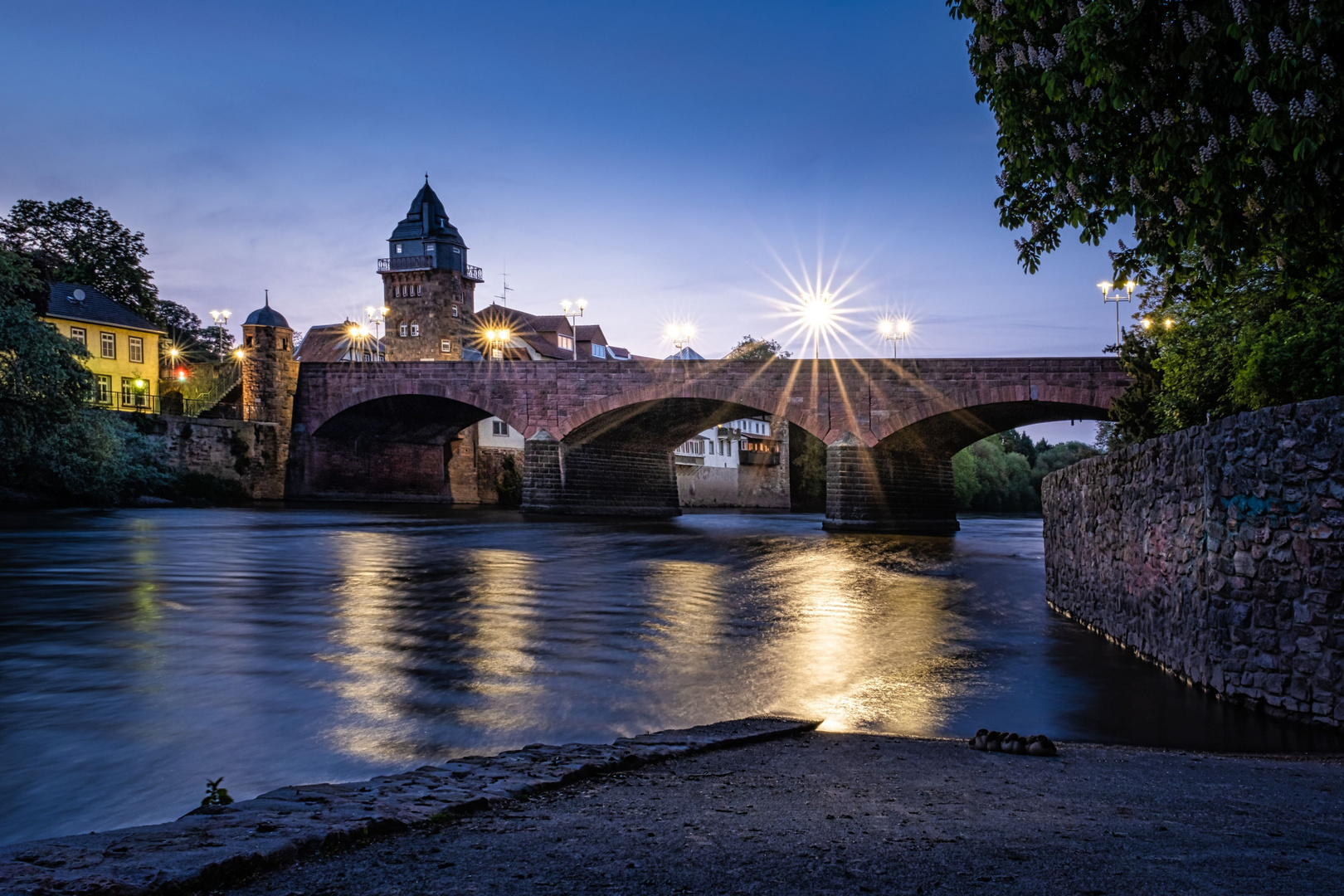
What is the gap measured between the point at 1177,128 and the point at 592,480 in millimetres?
42949

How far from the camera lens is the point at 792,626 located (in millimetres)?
14164

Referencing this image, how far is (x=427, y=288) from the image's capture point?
77.9m

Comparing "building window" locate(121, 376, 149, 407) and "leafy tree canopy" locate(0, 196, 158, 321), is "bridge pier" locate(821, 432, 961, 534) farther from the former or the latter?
"leafy tree canopy" locate(0, 196, 158, 321)

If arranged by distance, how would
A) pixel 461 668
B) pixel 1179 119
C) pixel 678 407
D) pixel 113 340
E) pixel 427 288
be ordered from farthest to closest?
pixel 427 288 < pixel 113 340 < pixel 678 407 < pixel 461 668 < pixel 1179 119

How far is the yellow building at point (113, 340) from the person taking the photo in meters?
51.2

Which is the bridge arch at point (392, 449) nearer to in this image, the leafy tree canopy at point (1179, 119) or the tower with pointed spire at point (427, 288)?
the tower with pointed spire at point (427, 288)

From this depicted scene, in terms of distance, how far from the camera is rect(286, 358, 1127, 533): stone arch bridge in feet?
131

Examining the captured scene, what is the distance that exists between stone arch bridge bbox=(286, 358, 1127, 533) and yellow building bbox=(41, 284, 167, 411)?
9.71 metres

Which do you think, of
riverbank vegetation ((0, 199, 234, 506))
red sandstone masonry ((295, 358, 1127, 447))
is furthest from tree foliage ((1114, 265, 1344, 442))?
riverbank vegetation ((0, 199, 234, 506))

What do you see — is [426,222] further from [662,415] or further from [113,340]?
[662,415]

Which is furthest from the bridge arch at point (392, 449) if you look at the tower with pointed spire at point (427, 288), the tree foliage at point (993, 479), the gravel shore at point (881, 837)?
the gravel shore at point (881, 837)

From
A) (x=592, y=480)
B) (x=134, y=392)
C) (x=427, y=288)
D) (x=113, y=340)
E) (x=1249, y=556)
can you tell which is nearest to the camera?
(x=1249, y=556)

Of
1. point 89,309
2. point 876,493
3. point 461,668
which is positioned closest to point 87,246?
point 89,309

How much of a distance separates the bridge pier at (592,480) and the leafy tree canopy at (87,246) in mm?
27833
